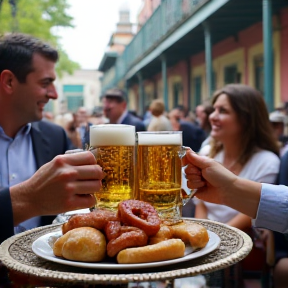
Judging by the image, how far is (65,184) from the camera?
1.06 meters

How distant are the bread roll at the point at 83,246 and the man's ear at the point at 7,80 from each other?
5.54 feet

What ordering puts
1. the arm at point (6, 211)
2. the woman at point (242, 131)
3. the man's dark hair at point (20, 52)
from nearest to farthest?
1. the arm at point (6, 211)
2. the man's dark hair at point (20, 52)
3. the woman at point (242, 131)

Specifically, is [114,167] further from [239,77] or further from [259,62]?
[239,77]

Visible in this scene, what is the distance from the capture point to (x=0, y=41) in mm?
2320

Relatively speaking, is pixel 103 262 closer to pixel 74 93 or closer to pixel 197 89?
pixel 197 89

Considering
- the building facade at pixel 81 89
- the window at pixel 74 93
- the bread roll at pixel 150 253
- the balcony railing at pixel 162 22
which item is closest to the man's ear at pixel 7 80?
the bread roll at pixel 150 253

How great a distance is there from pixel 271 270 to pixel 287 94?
6871 mm

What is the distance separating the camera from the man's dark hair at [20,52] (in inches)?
94.2

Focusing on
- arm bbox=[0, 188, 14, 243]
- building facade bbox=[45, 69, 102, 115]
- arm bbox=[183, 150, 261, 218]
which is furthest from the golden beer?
building facade bbox=[45, 69, 102, 115]

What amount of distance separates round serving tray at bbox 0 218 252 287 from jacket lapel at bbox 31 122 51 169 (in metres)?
1.09

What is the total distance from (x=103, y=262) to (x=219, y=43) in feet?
39.9

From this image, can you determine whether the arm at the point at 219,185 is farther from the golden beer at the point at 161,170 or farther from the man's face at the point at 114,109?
the man's face at the point at 114,109

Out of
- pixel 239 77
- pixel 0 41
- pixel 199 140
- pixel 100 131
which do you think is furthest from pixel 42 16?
pixel 100 131

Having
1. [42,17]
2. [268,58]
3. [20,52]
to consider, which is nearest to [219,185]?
[20,52]
